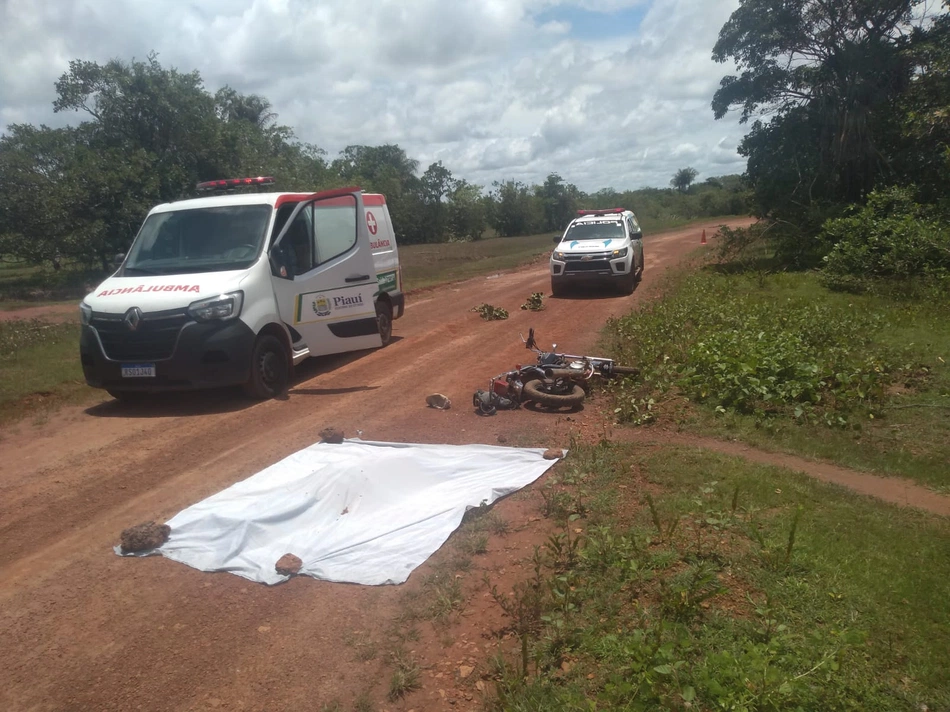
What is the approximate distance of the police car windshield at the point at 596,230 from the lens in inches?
685

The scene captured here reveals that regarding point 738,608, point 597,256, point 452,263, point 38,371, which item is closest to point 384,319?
point 38,371

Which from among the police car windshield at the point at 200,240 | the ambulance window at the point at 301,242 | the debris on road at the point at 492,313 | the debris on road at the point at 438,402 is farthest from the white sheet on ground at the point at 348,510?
the debris on road at the point at 492,313

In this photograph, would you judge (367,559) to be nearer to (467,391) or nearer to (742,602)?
(742,602)

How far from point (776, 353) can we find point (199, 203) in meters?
7.16

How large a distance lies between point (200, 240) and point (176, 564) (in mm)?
5226

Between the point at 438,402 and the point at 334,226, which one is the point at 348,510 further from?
the point at 334,226

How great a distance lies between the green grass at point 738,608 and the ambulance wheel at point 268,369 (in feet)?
Result: 14.4

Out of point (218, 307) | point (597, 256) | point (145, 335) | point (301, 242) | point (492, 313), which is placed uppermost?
point (301, 242)

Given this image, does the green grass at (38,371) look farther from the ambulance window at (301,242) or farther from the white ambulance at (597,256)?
the white ambulance at (597,256)

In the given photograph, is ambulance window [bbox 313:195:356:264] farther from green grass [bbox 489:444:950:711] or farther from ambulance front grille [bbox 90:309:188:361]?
green grass [bbox 489:444:950:711]

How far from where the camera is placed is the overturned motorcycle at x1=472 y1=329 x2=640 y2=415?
7.75 metres

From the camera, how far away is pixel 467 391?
8680 mm

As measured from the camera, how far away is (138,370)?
25.5 feet

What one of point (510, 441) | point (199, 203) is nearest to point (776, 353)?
point (510, 441)
